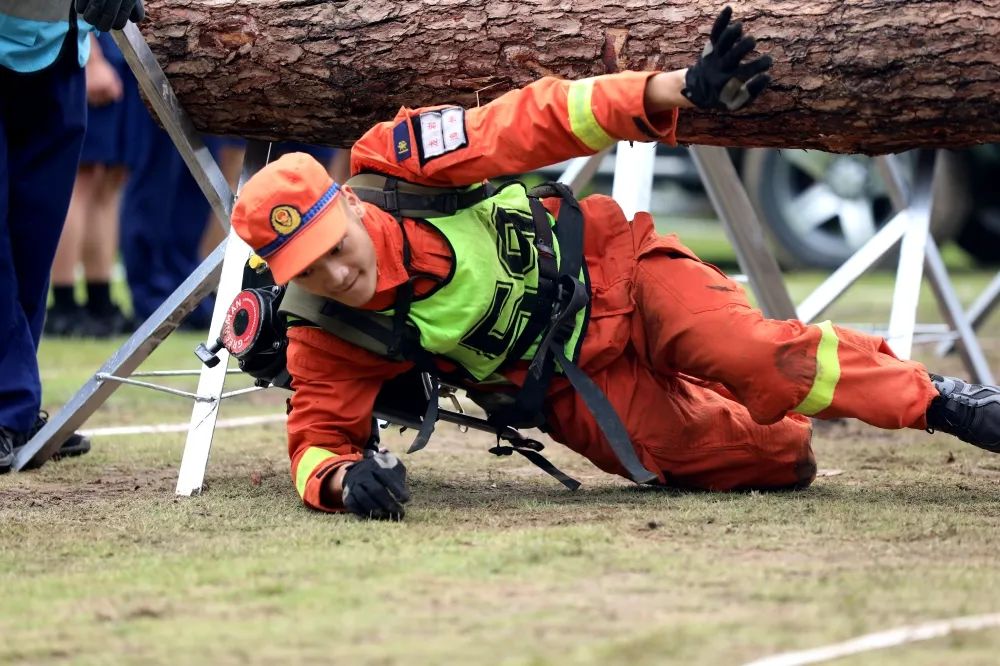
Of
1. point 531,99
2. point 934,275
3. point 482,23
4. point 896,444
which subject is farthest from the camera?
point 934,275

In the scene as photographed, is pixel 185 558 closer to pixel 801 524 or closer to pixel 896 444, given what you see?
pixel 801 524

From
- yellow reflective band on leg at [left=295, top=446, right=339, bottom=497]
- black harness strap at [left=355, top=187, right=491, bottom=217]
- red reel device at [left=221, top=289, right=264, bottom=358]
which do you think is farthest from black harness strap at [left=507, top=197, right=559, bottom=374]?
red reel device at [left=221, top=289, right=264, bottom=358]

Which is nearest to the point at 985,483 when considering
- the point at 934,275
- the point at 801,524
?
the point at 801,524

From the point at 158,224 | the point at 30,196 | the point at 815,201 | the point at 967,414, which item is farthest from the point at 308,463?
the point at 815,201

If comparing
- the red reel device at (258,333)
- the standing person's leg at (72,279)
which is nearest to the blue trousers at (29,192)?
the red reel device at (258,333)

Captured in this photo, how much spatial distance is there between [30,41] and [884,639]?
2767 millimetres

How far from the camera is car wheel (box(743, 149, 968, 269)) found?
10461mm

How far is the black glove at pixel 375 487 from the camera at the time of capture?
338 centimetres

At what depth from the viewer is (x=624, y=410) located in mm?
3820

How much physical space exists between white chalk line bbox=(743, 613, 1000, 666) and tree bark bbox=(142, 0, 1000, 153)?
147cm

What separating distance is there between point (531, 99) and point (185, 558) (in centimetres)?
118

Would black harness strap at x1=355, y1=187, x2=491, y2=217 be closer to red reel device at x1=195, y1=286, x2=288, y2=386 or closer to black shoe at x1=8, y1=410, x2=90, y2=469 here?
red reel device at x1=195, y1=286, x2=288, y2=386

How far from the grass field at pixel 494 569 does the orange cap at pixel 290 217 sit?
59 centimetres

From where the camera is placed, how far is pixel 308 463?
3.58m
